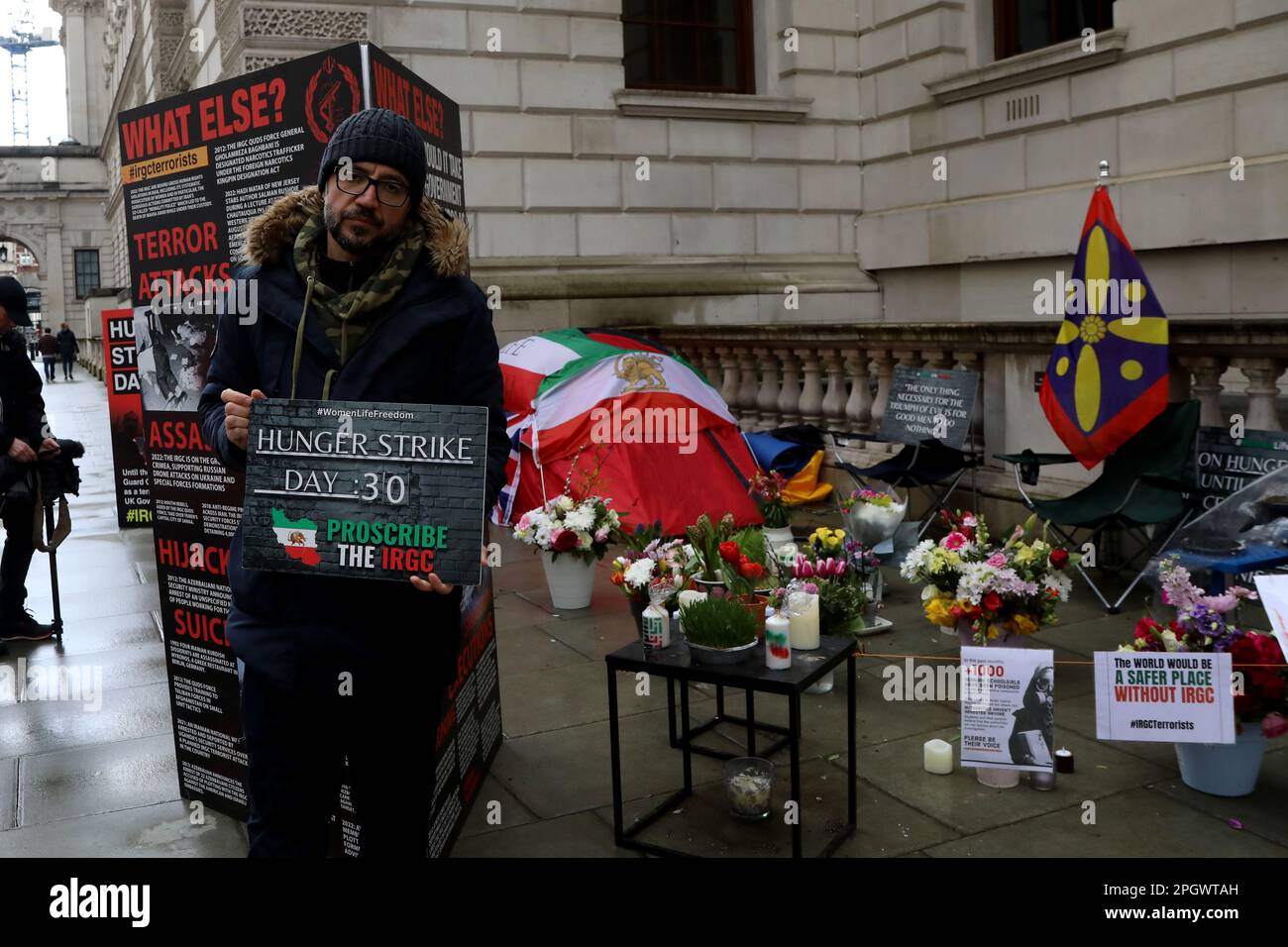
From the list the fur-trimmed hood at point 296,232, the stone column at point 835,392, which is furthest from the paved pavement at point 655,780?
the stone column at point 835,392

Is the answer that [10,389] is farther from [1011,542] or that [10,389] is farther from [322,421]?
[1011,542]

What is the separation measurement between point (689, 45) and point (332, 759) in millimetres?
13353

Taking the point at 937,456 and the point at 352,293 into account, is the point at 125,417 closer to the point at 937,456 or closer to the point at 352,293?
the point at 937,456

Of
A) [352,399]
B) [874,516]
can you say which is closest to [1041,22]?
[874,516]

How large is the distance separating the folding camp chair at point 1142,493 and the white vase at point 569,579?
2804mm

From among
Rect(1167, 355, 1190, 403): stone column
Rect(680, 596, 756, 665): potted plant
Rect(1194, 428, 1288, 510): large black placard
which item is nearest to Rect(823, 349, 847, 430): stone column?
Rect(1167, 355, 1190, 403): stone column

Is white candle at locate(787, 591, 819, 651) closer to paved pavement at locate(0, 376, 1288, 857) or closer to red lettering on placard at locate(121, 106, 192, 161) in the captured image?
paved pavement at locate(0, 376, 1288, 857)

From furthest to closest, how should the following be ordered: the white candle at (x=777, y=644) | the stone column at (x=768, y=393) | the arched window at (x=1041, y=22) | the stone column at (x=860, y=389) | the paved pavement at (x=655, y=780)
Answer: the arched window at (x=1041, y=22)
the stone column at (x=768, y=393)
the stone column at (x=860, y=389)
the paved pavement at (x=655, y=780)
the white candle at (x=777, y=644)

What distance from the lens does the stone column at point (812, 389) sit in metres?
10.7

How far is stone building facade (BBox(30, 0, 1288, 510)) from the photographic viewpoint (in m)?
10.8

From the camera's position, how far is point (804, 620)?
4.29 metres

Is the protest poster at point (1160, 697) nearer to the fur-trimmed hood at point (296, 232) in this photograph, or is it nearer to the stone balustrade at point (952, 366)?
the fur-trimmed hood at point (296, 232)

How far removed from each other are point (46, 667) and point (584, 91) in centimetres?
944
